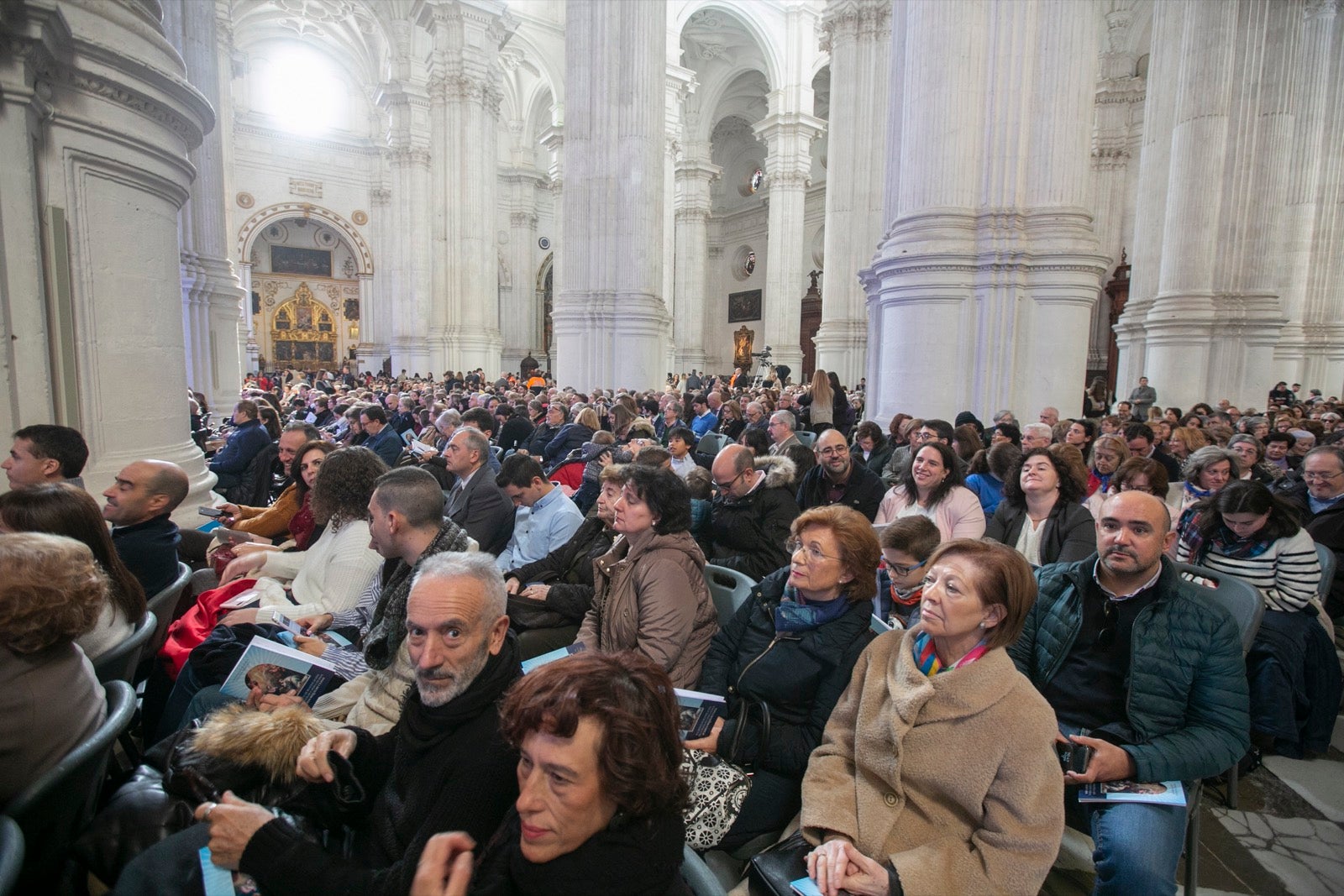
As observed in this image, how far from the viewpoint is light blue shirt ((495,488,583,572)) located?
4148mm

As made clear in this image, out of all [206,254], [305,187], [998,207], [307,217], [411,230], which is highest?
[305,187]

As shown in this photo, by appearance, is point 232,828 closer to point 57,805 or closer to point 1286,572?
point 57,805

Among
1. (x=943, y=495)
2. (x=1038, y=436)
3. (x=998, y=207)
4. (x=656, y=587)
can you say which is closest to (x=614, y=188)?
(x=998, y=207)

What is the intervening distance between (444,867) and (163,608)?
2344 mm

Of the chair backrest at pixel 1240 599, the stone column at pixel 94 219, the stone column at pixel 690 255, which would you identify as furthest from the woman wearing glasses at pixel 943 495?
the stone column at pixel 690 255

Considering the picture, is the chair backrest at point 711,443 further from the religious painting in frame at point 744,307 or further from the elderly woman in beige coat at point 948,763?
the religious painting in frame at point 744,307

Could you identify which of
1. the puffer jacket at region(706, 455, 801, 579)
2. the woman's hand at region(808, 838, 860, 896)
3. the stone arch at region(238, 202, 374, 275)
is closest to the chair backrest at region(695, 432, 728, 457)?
the puffer jacket at region(706, 455, 801, 579)

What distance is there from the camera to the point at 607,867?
1.36 metres

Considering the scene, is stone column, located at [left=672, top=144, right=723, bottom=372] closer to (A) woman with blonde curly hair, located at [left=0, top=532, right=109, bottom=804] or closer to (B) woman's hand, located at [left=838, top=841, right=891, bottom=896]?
(A) woman with blonde curly hair, located at [left=0, top=532, right=109, bottom=804]

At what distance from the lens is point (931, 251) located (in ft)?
24.4

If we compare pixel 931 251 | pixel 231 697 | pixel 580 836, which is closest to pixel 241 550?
pixel 231 697

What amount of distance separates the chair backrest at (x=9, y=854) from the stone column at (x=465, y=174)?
20126mm

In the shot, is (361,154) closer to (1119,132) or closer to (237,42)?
(237,42)

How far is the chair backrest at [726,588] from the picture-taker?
10.6 ft
